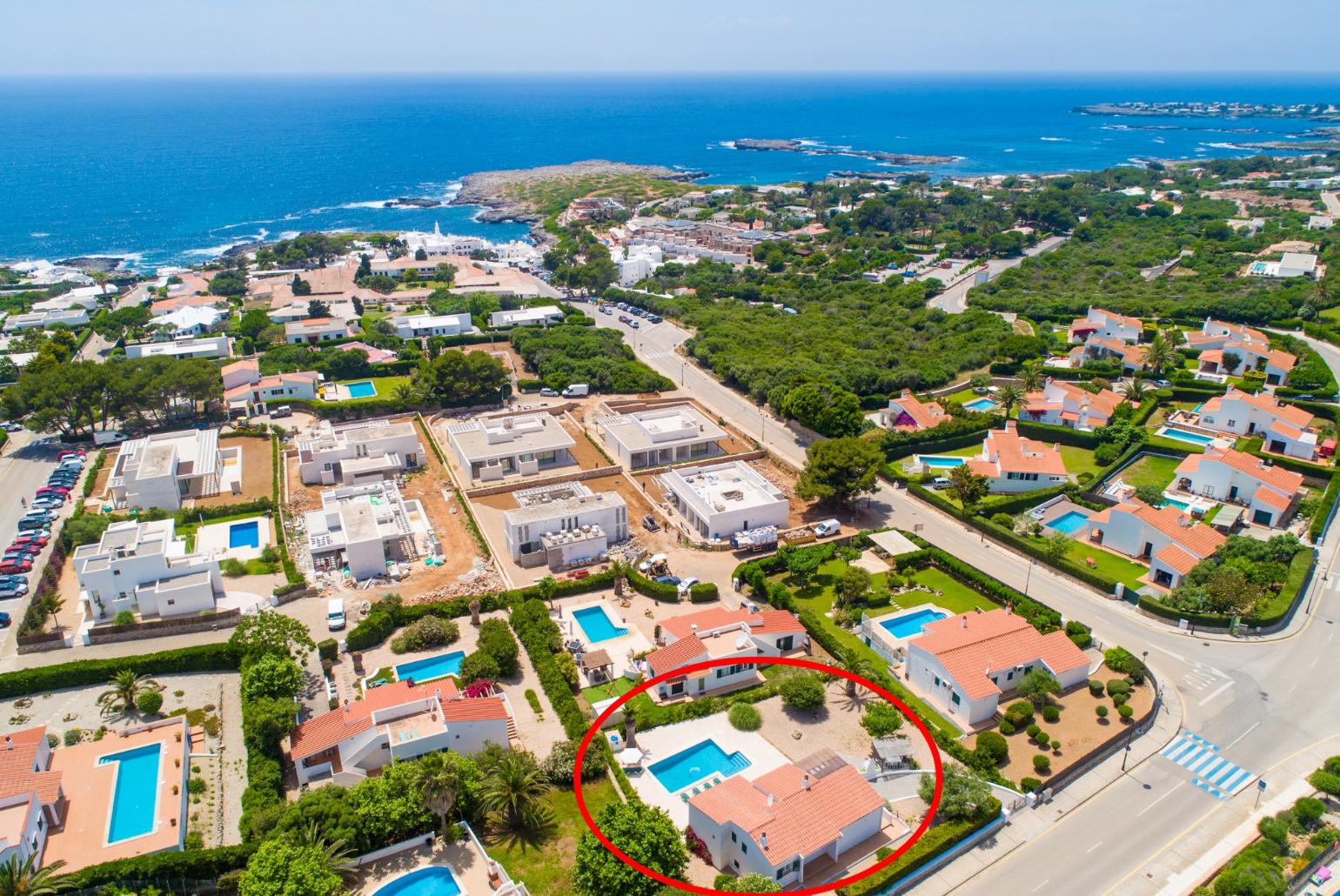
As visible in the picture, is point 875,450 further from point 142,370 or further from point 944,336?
point 142,370

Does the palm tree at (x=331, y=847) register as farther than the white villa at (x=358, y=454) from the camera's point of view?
No

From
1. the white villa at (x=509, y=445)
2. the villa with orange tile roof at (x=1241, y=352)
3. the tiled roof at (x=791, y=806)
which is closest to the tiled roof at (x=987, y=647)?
the tiled roof at (x=791, y=806)

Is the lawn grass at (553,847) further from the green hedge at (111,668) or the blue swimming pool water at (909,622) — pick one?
the green hedge at (111,668)

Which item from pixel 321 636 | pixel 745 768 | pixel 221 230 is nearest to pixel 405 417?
pixel 321 636

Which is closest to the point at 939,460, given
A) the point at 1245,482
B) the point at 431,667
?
the point at 1245,482

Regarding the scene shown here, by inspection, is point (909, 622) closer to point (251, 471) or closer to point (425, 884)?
point (425, 884)

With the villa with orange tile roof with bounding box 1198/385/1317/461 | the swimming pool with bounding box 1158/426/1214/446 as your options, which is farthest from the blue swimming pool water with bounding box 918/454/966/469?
the villa with orange tile roof with bounding box 1198/385/1317/461

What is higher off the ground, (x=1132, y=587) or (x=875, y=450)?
(x=875, y=450)
